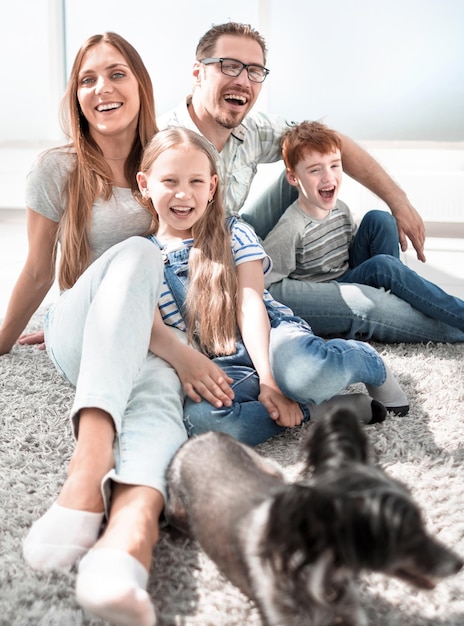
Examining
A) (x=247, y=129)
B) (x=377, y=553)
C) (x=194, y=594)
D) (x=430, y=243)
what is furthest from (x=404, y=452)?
(x=430, y=243)

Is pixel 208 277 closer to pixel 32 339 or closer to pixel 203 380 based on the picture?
pixel 203 380

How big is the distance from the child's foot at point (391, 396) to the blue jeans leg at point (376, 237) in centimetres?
67

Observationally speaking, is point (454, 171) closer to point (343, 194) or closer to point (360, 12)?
point (343, 194)

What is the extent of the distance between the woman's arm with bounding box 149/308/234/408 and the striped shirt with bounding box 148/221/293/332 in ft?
0.35

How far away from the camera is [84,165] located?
1.48 m

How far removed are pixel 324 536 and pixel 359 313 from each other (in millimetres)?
1300

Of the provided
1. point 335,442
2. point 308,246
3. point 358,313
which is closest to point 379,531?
point 335,442

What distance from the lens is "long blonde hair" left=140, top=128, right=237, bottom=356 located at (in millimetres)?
1340

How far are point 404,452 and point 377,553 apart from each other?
0.68m

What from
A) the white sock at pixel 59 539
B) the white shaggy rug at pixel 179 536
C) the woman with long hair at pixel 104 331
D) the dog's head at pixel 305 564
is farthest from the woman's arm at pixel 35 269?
the dog's head at pixel 305 564

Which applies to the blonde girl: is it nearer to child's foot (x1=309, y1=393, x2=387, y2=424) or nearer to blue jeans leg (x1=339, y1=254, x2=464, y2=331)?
→ child's foot (x1=309, y1=393, x2=387, y2=424)

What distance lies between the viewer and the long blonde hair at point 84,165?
146 centimetres

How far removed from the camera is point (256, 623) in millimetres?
774

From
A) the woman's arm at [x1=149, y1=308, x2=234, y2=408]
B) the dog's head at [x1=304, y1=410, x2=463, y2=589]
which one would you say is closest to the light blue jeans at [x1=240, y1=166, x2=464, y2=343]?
the woman's arm at [x1=149, y1=308, x2=234, y2=408]
